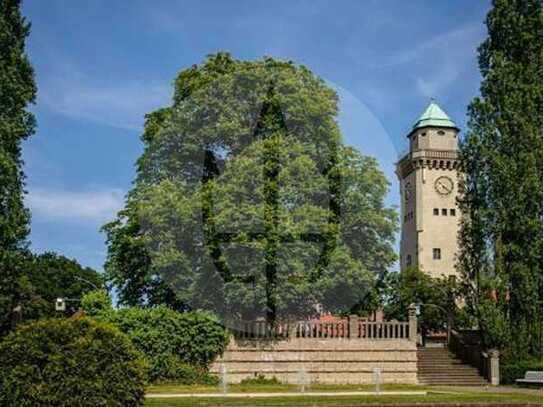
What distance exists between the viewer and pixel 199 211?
30031 millimetres

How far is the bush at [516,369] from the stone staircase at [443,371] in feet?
2.53

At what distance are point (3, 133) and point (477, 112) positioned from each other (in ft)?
61.7

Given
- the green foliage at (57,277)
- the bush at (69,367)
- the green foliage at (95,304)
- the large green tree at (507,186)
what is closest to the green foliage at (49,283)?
the green foliage at (57,277)

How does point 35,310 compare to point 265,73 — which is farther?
point 35,310

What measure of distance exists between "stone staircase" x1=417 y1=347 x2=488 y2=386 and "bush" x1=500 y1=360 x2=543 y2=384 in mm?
771

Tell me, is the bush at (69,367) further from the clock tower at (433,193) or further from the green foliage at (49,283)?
the clock tower at (433,193)

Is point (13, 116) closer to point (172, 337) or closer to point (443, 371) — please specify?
point (172, 337)

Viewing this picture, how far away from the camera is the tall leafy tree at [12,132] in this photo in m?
27.2

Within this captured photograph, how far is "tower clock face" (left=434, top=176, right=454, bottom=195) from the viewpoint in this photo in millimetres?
89688

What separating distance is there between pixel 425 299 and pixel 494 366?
36461mm

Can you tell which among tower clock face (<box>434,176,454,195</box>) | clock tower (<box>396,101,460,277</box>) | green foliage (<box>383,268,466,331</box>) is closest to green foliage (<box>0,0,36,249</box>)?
green foliage (<box>383,268,466,331</box>)

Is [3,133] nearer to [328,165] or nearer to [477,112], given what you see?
[328,165]


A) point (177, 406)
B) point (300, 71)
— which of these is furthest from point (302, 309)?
point (177, 406)

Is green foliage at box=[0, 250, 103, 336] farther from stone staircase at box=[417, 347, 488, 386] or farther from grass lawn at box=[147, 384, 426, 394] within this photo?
grass lawn at box=[147, 384, 426, 394]
